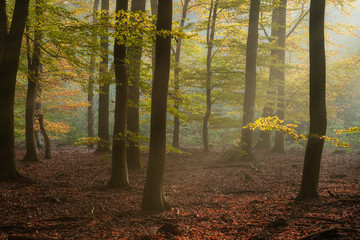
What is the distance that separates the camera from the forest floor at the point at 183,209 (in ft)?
15.2

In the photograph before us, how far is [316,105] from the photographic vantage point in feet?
20.5

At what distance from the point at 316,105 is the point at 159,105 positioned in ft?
12.4

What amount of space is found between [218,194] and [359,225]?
4.32 metres

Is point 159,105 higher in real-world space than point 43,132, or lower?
higher

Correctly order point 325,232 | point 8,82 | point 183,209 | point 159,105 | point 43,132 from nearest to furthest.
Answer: point 325,232, point 159,105, point 183,209, point 8,82, point 43,132

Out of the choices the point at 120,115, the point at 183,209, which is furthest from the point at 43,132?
the point at 183,209

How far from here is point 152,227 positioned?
5.15 m

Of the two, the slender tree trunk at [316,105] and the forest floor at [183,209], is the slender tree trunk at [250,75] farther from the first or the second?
the slender tree trunk at [316,105]

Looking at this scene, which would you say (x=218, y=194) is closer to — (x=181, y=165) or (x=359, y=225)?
(x=359, y=225)

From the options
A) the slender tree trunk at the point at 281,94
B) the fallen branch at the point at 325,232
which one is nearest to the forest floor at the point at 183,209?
the fallen branch at the point at 325,232

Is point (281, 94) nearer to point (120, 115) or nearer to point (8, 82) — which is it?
point (120, 115)

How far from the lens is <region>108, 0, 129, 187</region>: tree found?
7.26m

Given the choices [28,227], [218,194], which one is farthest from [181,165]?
[28,227]

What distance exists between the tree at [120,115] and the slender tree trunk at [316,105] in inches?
195
